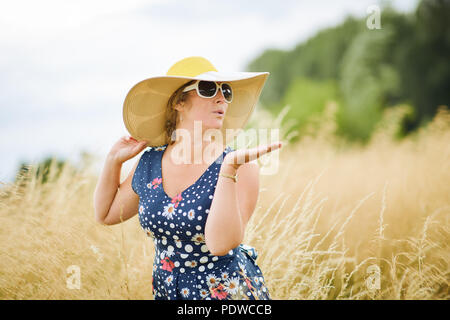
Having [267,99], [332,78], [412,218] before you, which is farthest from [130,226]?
[267,99]

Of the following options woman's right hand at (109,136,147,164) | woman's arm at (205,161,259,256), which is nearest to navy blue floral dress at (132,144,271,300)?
woman's arm at (205,161,259,256)

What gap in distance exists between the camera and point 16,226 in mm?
2721

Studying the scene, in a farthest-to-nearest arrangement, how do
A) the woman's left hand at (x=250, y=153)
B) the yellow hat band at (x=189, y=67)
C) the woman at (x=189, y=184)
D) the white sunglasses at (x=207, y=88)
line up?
the yellow hat band at (x=189, y=67)
the white sunglasses at (x=207, y=88)
the woman at (x=189, y=184)
the woman's left hand at (x=250, y=153)

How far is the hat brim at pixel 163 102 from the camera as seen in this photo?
6.19 feet

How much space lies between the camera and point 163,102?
2.02 meters

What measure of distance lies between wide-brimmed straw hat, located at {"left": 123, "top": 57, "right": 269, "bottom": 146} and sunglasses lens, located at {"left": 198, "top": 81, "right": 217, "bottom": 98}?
1.5 inches

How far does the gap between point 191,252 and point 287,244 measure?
1271 mm

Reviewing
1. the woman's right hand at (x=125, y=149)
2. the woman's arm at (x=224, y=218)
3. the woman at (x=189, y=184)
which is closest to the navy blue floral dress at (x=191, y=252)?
the woman at (x=189, y=184)

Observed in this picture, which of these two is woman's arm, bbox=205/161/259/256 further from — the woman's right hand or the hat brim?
the woman's right hand

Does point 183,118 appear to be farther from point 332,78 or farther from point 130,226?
point 332,78

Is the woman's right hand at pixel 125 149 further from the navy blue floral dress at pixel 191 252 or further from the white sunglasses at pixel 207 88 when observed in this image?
the white sunglasses at pixel 207 88

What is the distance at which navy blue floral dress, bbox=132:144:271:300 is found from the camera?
5.49 feet

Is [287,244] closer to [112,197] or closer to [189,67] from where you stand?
[112,197]

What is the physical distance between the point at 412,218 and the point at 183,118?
2815 mm
